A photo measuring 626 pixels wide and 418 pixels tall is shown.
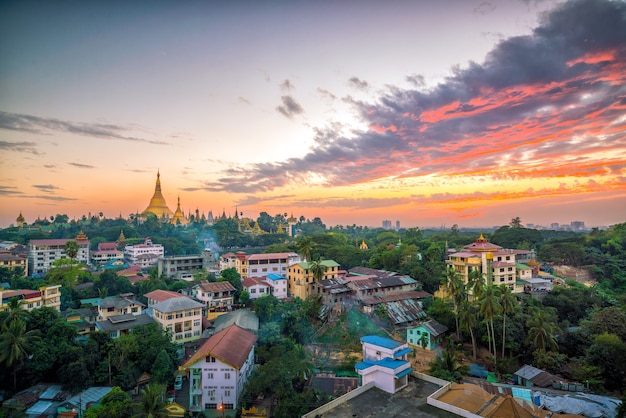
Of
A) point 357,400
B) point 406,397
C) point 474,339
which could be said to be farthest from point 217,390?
point 474,339

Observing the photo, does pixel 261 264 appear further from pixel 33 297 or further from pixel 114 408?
pixel 114 408

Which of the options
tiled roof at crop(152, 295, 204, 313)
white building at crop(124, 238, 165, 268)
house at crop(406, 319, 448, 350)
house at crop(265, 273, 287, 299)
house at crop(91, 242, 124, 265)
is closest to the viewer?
tiled roof at crop(152, 295, 204, 313)

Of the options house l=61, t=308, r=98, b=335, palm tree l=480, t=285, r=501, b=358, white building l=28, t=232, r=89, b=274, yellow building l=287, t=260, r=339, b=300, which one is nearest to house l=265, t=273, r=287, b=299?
yellow building l=287, t=260, r=339, b=300

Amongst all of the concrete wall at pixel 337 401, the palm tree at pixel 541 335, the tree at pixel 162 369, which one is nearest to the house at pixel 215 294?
the tree at pixel 162 369

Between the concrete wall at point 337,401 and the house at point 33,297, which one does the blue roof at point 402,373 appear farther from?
the house at point 33,297

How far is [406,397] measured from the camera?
37.6 feet

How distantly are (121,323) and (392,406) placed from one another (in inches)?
616

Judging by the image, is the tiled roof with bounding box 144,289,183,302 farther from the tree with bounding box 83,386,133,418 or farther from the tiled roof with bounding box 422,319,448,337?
the tiled roof with bounding box 422,319,448,337

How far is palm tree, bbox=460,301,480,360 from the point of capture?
1962 cm

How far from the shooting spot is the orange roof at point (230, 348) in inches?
585

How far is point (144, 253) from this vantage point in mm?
42250

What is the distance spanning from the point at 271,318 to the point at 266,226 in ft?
139

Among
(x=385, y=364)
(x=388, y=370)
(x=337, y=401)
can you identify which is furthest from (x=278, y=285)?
(x=337, y=401)

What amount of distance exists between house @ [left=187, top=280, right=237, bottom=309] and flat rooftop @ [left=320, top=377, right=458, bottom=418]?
14.8m
